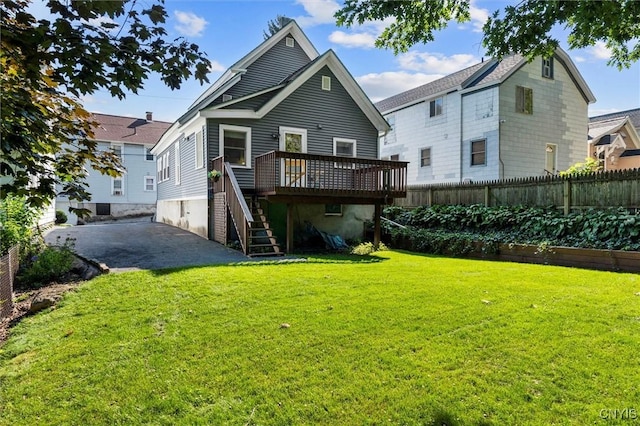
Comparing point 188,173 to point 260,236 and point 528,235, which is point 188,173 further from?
point 528,235

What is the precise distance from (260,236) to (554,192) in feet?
28.8

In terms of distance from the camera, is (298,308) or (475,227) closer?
(298,308)

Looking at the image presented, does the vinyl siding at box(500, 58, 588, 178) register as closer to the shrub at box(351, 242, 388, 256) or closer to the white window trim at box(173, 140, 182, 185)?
the shrub at box(351, 242, 388, 256)

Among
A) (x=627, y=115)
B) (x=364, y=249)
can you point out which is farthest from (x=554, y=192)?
(x=627, y=115)

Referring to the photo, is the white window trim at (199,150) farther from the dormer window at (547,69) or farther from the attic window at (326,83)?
the dormer window at (547,69)

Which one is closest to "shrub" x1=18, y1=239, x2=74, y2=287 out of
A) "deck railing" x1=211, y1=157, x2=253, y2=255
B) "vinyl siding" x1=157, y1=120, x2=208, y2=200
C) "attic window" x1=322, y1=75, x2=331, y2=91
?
"deck railing" x1=211, y1=157, x2=253, y2=255

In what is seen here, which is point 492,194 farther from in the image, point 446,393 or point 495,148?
point 446,393

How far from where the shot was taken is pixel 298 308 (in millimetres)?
Answer: 5211

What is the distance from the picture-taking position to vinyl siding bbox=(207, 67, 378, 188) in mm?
12820

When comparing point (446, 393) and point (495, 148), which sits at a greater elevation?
point (495, 148)

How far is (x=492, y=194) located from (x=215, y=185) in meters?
9.45

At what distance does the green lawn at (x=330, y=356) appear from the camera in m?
3.01

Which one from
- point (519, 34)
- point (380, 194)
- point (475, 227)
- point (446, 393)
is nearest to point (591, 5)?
point (519, 34)

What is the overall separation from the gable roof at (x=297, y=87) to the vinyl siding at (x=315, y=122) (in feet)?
0.64
